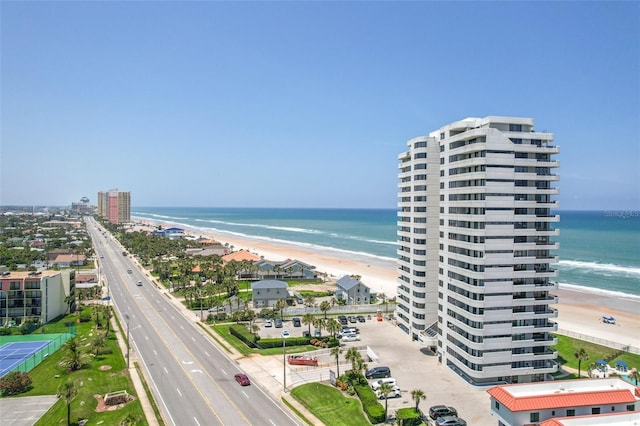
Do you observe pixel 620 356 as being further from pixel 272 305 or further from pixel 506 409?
pixel 272 305

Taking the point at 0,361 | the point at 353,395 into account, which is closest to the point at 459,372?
the point at 353,395

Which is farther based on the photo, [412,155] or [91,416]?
[412,155]

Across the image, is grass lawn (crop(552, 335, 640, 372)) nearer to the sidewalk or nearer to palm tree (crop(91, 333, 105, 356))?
the sidewalk

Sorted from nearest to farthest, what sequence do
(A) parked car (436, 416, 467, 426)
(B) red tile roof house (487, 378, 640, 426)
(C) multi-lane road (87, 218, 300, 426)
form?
(B) red tile roof house (487, 378, 640, 426) < (A) parked car (436, 416, 467, 426) < (C) multi-lane road (87, 218, 300, 426)

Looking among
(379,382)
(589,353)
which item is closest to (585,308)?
(589,353)

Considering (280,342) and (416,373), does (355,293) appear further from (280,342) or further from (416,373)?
(416,373)

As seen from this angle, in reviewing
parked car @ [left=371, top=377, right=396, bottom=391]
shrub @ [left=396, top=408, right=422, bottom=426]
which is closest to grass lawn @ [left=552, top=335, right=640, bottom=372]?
parked car @ [left=371, top=377, right=396, bottom=391]
